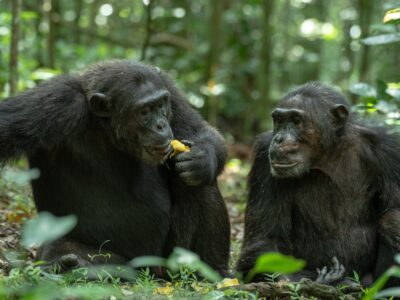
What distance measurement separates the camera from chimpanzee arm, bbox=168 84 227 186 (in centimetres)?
748

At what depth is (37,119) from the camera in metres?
7.07

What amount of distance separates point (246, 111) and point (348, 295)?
1351 centimetres

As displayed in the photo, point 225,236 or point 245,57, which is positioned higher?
point 245,57

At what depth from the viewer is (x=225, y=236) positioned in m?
7.96

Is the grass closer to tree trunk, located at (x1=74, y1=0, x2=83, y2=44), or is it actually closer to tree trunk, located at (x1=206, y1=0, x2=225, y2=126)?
tree trunk, located at (x1=206, y1=0, x2=225, y2=126)

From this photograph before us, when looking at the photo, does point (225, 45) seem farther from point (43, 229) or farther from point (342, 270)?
point (43, 229)

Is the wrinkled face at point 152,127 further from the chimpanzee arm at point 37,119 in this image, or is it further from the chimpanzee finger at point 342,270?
the chimpanzee finger at point 342,270

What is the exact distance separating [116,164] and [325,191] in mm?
2284

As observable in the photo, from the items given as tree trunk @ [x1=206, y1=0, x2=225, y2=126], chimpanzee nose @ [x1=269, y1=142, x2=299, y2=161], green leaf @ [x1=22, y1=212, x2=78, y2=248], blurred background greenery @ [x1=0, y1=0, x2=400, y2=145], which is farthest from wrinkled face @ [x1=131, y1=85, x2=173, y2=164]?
tree trunk @ [x1=206, y1=0, x2=225, y2=126]

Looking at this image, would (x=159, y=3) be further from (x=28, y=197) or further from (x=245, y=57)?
(x=28, y=197)

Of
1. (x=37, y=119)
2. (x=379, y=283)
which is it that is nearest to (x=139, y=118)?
(x=37, y=119)

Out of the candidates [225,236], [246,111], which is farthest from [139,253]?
[246,111]

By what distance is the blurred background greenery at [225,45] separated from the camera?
16.9m

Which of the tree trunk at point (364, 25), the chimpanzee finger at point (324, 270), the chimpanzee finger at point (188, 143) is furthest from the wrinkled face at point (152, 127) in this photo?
the tree trunk at point (364, 25)
